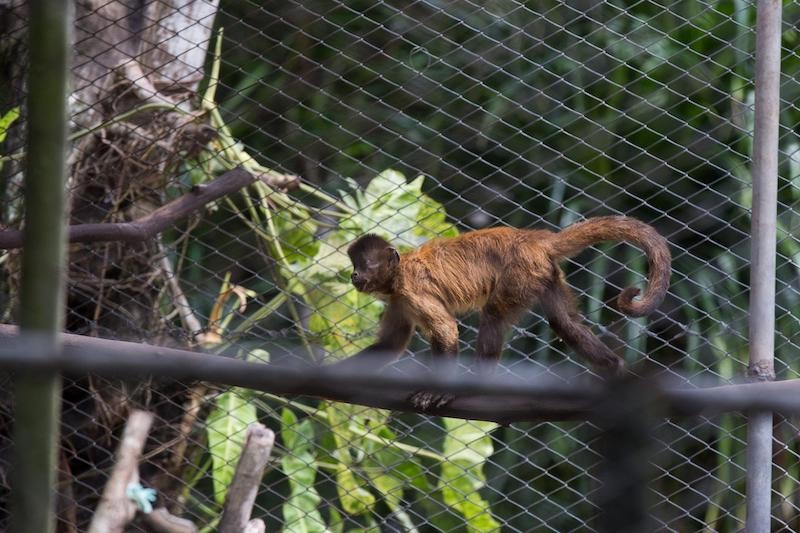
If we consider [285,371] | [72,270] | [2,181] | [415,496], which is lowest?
[415,496]

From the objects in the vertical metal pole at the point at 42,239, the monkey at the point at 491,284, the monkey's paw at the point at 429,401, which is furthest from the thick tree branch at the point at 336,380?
the monkey at the point at 491,284

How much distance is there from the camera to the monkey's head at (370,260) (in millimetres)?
2850

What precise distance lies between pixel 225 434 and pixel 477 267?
49.2 inches

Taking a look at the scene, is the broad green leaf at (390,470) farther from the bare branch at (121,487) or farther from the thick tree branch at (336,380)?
the thick tree branch at (336,380)

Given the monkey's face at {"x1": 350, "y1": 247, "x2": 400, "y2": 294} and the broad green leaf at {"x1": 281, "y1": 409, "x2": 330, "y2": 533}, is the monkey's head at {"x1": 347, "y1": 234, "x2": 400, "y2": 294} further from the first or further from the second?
the broad green leaf at {"x1": 281, "y1": 409, "x2": 330, "y2": 533}

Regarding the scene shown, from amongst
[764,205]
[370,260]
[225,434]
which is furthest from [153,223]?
[764,205]

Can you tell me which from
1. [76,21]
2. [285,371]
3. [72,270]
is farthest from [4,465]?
[285,371]

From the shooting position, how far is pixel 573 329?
2658 mm

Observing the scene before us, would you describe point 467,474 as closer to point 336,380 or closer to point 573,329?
point 573,329

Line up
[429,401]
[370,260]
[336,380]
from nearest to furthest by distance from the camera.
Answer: [336,380]
[429,401]
[370,260]

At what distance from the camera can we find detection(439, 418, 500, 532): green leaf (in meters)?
3.50

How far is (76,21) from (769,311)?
2.53 m

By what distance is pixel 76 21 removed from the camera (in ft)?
12.0

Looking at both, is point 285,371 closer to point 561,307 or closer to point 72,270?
point 561,307
